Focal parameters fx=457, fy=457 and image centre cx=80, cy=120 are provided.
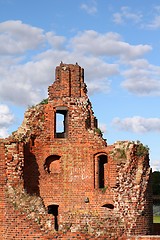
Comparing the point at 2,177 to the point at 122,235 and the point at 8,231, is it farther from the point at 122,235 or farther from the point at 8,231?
the point at 122,235

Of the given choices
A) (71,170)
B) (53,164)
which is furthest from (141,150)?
(53,164)

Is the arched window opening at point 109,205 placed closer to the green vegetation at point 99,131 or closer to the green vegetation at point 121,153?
the green vegetation at point 121,153

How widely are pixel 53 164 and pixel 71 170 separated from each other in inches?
35.4

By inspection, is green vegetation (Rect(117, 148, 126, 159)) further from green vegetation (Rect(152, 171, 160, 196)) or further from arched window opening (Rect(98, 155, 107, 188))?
green vegetation (Rect(152, 171, 160, 196))

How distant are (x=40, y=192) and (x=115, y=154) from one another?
3.67 m

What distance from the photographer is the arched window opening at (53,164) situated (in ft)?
66.9

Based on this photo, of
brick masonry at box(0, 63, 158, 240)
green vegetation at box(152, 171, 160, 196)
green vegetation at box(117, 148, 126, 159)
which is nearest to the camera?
brick masonry at box(0, 63, 158, 240)

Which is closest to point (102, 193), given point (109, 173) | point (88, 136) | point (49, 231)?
point (109, 173)

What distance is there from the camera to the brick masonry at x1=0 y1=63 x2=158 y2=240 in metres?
17.8

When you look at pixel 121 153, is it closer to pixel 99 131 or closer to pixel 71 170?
pixel 99 131

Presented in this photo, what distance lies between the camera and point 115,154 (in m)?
19.7

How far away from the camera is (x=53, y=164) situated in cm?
2052

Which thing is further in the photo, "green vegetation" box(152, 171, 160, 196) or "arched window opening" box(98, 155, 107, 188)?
"green vegetation" box(152, 171, 160, 196)

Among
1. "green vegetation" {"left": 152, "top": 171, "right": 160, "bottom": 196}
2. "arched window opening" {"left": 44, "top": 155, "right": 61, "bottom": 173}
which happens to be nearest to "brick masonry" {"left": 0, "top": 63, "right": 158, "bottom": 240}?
"arched window opening" {"left": 44, "top": 155, "right": 61, "bottom": 173}
